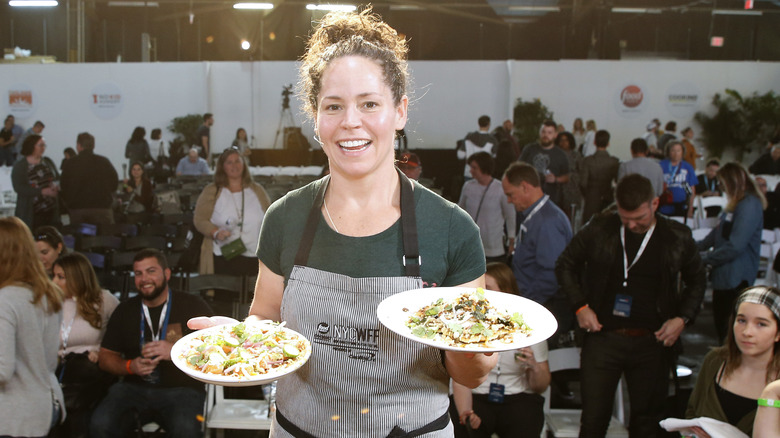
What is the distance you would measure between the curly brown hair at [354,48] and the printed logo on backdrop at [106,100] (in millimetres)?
13150

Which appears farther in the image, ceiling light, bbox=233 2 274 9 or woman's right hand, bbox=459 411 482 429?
ceiling light, bbox=233 2 274 9

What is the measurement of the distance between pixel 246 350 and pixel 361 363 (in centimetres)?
24

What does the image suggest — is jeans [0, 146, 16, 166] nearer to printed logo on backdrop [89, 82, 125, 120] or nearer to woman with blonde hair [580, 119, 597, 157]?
printed logo on backdrop [89, 82, 125, 120]

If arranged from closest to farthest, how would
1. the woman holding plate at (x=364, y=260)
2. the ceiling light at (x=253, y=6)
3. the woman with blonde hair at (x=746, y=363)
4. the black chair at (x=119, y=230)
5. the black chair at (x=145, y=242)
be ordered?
the woman holding plate at (x=364, y=260) < the woman with blonde hair at (x=746, y=363) < the black chair at (x=145, y=242) < the black chair at (x=119, y=230) < the ceiling light at (x=253, y=6)

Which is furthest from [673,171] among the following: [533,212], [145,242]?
[145,242]

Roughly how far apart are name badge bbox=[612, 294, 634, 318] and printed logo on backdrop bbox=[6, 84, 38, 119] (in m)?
12.8

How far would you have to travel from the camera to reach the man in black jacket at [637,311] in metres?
3.47


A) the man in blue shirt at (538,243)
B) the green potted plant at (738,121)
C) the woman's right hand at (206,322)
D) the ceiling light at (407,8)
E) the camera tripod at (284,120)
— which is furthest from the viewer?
the ceiling light at (407,8)

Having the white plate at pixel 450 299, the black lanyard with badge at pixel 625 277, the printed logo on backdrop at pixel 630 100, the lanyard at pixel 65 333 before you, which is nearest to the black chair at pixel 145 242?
the lanyard at pixel 65 333

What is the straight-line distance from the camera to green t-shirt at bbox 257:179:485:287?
1460 millimetres

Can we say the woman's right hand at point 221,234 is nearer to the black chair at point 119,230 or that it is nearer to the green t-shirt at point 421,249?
the black chair at point 119,230

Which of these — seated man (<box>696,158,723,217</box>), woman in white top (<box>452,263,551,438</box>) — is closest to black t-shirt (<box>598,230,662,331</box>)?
woman in white top (<box>452,263,551,438</box>)

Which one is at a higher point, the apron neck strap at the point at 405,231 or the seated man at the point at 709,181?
the apron neck strap at the point at 405,231

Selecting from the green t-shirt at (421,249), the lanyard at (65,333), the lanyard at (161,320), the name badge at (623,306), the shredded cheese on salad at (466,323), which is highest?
the green t-shirt at (421,249)
